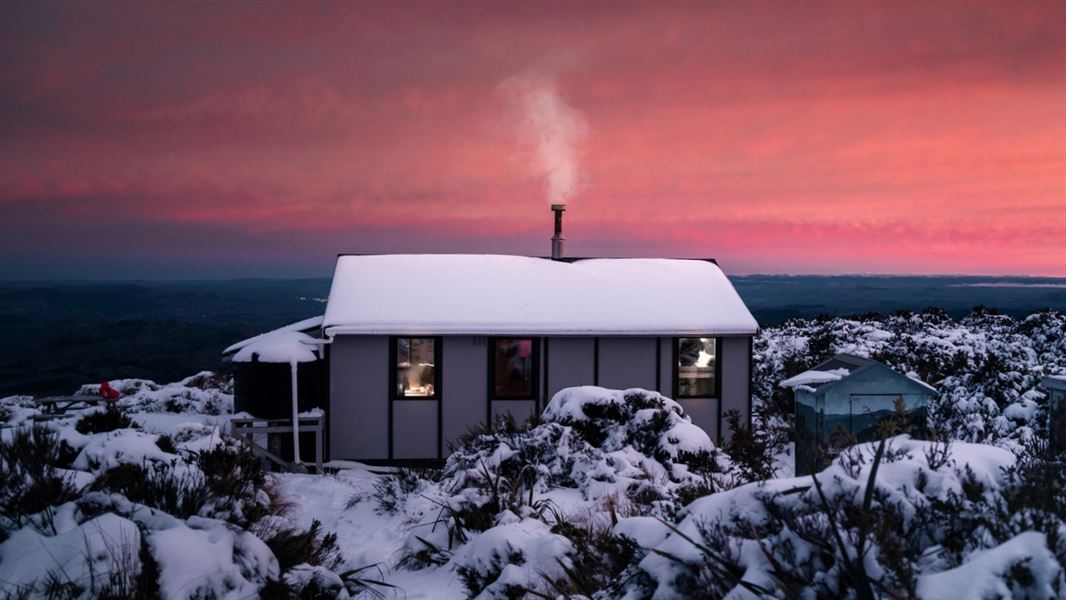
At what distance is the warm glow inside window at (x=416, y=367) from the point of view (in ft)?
40.8

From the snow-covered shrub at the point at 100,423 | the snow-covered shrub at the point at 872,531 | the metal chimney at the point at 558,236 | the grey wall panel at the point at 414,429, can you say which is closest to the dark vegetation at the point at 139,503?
the snow-covered shrub at the point at 100,423

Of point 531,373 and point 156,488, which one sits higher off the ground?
point 156,488

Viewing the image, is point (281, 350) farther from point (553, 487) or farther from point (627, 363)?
point (627, 363)

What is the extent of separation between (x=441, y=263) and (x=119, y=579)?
36.8ft

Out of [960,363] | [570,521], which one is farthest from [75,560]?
[960,363]

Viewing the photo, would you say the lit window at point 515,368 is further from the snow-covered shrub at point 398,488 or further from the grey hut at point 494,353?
the snow-covered shrub at point 398,488

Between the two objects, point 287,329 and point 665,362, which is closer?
point 665,362

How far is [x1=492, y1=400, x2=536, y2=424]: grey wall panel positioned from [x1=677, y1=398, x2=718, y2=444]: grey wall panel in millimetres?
3033

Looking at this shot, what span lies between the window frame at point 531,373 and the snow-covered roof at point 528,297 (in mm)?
386

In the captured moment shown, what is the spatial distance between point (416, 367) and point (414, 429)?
3.87 feet

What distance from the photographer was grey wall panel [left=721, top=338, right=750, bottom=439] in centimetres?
1303

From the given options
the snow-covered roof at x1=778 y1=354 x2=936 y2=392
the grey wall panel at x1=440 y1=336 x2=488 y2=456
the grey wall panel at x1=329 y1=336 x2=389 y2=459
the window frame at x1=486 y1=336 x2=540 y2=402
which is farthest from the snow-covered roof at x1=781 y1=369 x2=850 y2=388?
the grey wall panel at x1=329 y1=336 x2=389 y2=459

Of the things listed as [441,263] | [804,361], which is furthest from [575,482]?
[804,361]

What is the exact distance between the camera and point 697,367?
43.1 feet
